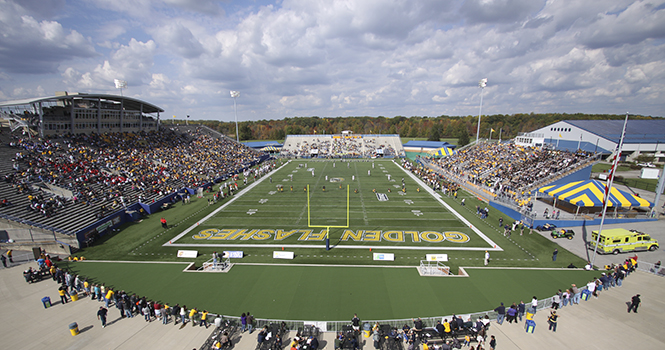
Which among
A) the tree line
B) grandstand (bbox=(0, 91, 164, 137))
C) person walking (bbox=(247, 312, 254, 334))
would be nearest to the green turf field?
person walking (bbox=(247, 312, 254, 334))

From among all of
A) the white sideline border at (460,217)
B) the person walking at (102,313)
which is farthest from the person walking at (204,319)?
the white sideline border at (460,217)

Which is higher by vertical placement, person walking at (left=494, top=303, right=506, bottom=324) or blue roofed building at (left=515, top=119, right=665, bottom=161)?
blue roofed building at (left=515, top=119, right=665, bottom=161)

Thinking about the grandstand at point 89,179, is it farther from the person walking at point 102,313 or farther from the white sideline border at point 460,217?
the white sideline border at point 460,217

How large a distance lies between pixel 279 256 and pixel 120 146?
33089 millimetres

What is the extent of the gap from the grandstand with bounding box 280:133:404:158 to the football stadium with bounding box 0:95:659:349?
30698mm

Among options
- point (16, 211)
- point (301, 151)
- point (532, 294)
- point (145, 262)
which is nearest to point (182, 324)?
point (145, 262)

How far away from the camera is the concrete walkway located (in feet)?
32.8

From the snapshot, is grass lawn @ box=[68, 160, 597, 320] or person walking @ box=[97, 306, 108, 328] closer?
person walking @ box=[97, 306, 108, 328]

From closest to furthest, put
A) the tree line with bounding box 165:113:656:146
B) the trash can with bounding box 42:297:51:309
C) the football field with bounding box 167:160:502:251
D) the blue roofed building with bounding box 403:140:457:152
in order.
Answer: the trash can with bounding box 42:297:51:309 → the football field with bounding box 167:160:502:251 → the blue roofed building with bounding box 403:140:457:152 → the tree line with bounding box 165:113:656:146

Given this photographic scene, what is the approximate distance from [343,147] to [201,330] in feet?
227

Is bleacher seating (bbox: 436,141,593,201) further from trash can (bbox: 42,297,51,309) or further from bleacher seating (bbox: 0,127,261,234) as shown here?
bleacher seating (bbox: 0,127,261,234)

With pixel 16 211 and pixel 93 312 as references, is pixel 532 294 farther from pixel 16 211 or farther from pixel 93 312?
pixel 16 211

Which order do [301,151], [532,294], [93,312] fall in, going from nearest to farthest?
[93,312] → [532,294] → [301,151]

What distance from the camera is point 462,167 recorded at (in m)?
45.4
